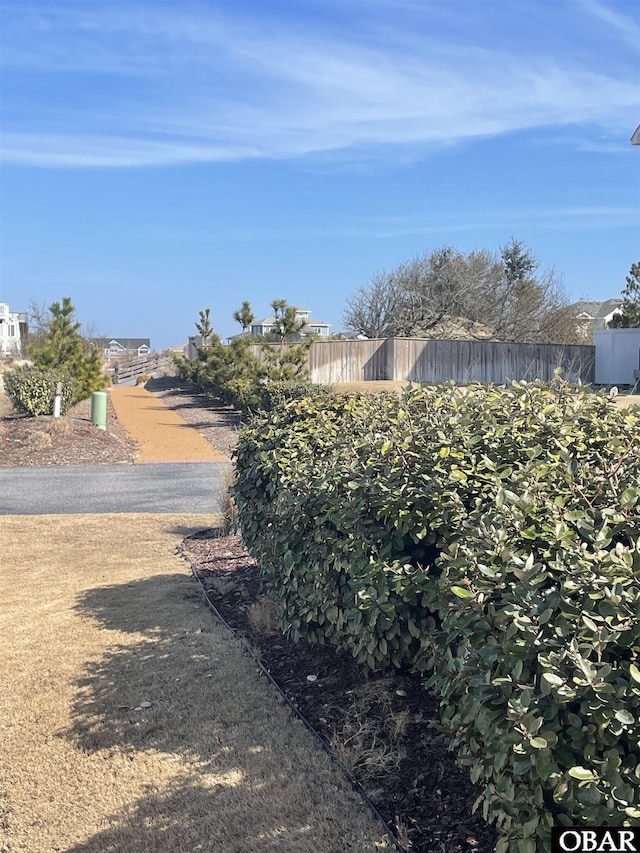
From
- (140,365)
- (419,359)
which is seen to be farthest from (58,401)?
(140,365)

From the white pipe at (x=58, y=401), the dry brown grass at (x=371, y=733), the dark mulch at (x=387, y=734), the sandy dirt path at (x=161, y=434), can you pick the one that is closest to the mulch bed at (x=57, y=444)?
the white pipe at (x=58, y=401)

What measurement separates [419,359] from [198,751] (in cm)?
2854

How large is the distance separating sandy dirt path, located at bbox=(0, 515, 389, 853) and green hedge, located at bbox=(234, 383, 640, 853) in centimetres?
60

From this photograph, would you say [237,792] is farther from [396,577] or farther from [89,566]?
[89,566]

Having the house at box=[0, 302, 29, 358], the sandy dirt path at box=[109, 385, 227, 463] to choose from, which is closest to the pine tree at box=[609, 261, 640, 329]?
the sandy dirt path at box=[109, 385, 227, 463]

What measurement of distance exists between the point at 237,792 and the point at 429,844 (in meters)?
0.91

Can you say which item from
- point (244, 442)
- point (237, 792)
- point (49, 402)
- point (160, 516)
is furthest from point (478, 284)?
point (237, 792)

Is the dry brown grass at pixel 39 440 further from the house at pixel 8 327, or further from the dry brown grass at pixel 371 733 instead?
the house at pixel 8 327

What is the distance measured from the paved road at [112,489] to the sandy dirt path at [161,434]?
116cm

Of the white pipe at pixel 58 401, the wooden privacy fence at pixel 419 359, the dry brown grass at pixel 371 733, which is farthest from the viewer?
the wooden privacy fence at pixel 419 359

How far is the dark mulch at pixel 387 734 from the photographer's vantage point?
3.02 metres

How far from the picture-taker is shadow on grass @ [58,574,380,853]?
3.12 meters

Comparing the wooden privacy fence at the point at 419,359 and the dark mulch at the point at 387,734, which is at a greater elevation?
the wooden privacy fence at the point at 419,359

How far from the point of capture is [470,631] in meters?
2.47
